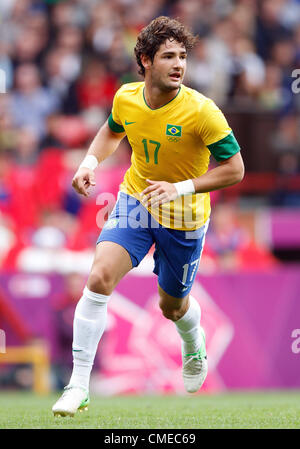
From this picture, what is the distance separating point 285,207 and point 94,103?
3220 millimetres

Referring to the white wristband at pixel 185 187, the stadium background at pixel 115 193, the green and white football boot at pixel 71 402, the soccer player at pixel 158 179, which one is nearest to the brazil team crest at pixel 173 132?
the soccer player at pixel 158 179

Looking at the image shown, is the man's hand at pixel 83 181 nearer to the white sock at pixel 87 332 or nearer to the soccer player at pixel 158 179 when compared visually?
the soccer player at pixel 158 179

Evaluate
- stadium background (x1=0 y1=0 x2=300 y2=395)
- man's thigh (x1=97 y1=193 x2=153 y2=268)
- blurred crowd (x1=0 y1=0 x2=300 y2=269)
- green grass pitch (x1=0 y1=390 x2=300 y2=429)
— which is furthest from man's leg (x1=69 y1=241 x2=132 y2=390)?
blurred crowd (x1=0 y1=0 x2=300 y2=269)

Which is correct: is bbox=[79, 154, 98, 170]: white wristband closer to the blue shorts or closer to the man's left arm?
the blue shorts

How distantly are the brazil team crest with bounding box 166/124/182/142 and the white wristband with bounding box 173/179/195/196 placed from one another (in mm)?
350

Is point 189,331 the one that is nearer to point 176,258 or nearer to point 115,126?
point 176,258

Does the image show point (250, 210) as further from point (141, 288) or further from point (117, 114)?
point (117, 114)

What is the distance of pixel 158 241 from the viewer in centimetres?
628

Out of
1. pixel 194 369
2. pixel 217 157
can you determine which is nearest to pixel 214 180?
pixel 217 157

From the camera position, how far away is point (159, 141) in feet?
A: 19.5

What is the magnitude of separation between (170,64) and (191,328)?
204 cm

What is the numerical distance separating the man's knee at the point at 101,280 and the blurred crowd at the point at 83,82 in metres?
5.73

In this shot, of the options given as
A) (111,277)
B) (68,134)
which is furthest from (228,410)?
(68,134)

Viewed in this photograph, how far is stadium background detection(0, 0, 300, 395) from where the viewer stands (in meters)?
10.8
